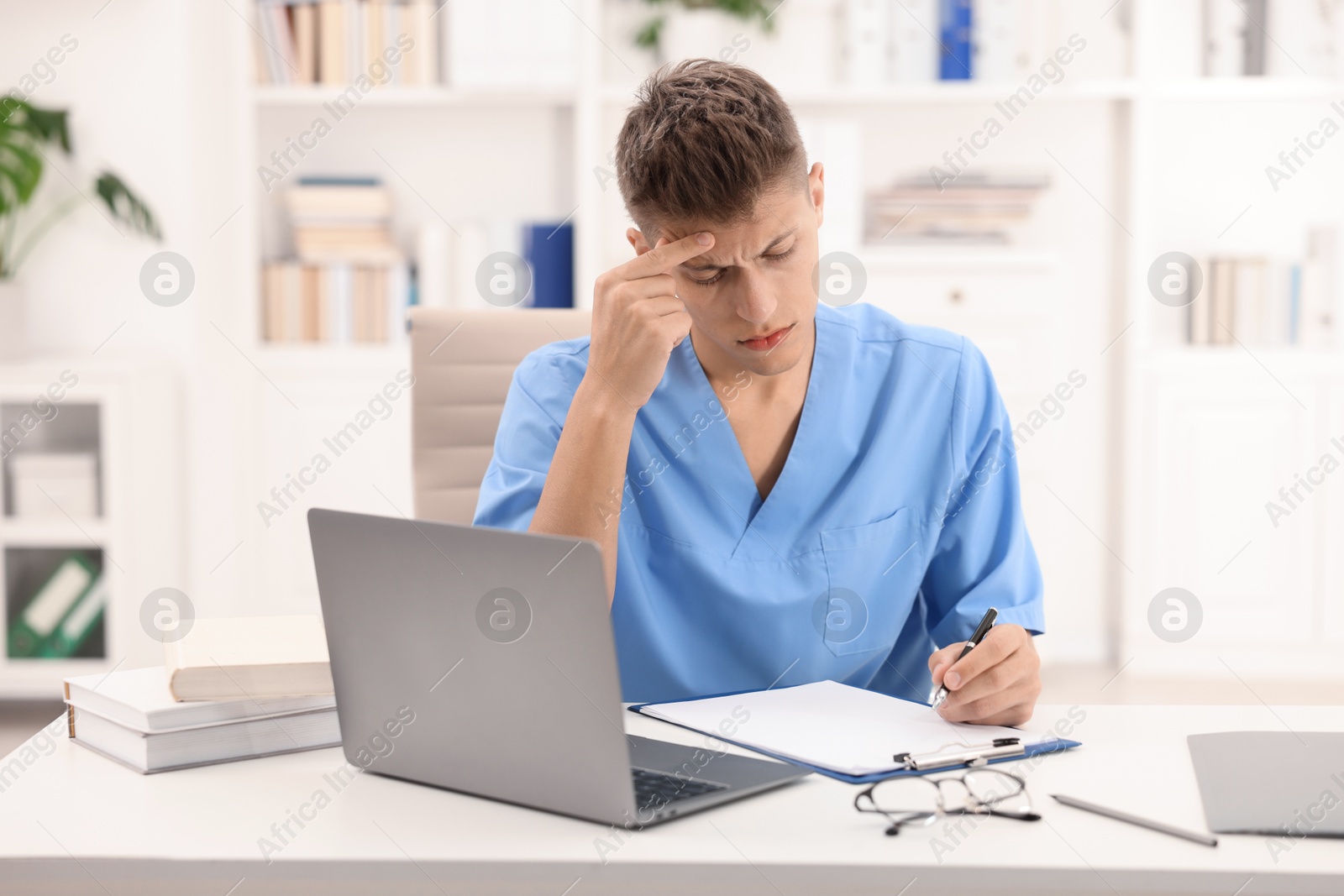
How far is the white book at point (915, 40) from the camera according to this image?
123 inches

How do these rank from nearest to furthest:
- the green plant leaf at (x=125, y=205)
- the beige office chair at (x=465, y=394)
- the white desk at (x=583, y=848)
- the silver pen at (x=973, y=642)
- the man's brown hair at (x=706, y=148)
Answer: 1. the white desk at (x=583, y=848)
2. the silver pen at (x=973, y=642)
3. the man's brown hair at (x=706, y=148)
4. the beige office chair at (x=465, y=394)
5. the green plant leaf at (x=125, y=205)

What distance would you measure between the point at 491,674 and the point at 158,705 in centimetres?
28

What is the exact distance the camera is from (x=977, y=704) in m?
0.97

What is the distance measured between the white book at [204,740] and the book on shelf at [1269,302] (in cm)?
282

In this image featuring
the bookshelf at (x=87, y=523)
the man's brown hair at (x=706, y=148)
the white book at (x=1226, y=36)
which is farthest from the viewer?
the white book at (x=1226, y=36)

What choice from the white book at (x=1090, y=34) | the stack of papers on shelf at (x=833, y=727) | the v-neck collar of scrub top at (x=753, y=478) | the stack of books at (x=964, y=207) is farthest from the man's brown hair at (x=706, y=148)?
the white book at (x=1090, y=34)

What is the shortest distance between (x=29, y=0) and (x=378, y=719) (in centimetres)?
296

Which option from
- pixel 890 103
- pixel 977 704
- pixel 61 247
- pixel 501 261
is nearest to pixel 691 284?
pixel 977 704

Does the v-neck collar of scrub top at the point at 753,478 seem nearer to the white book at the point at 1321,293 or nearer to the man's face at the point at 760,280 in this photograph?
the man's face at the point at 760,280

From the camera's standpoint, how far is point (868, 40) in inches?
124

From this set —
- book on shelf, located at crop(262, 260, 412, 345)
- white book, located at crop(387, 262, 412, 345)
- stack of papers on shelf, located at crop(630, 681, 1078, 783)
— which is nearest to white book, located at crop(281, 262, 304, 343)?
book on shelf, located at crop(262, 260, 412, 345)

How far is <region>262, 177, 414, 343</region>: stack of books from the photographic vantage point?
320 centimetres

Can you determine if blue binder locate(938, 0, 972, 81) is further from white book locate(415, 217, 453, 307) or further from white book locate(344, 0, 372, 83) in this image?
white book locate(344, 0, 372, 83)

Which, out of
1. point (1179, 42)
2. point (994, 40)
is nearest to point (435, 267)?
point (994, 40)
